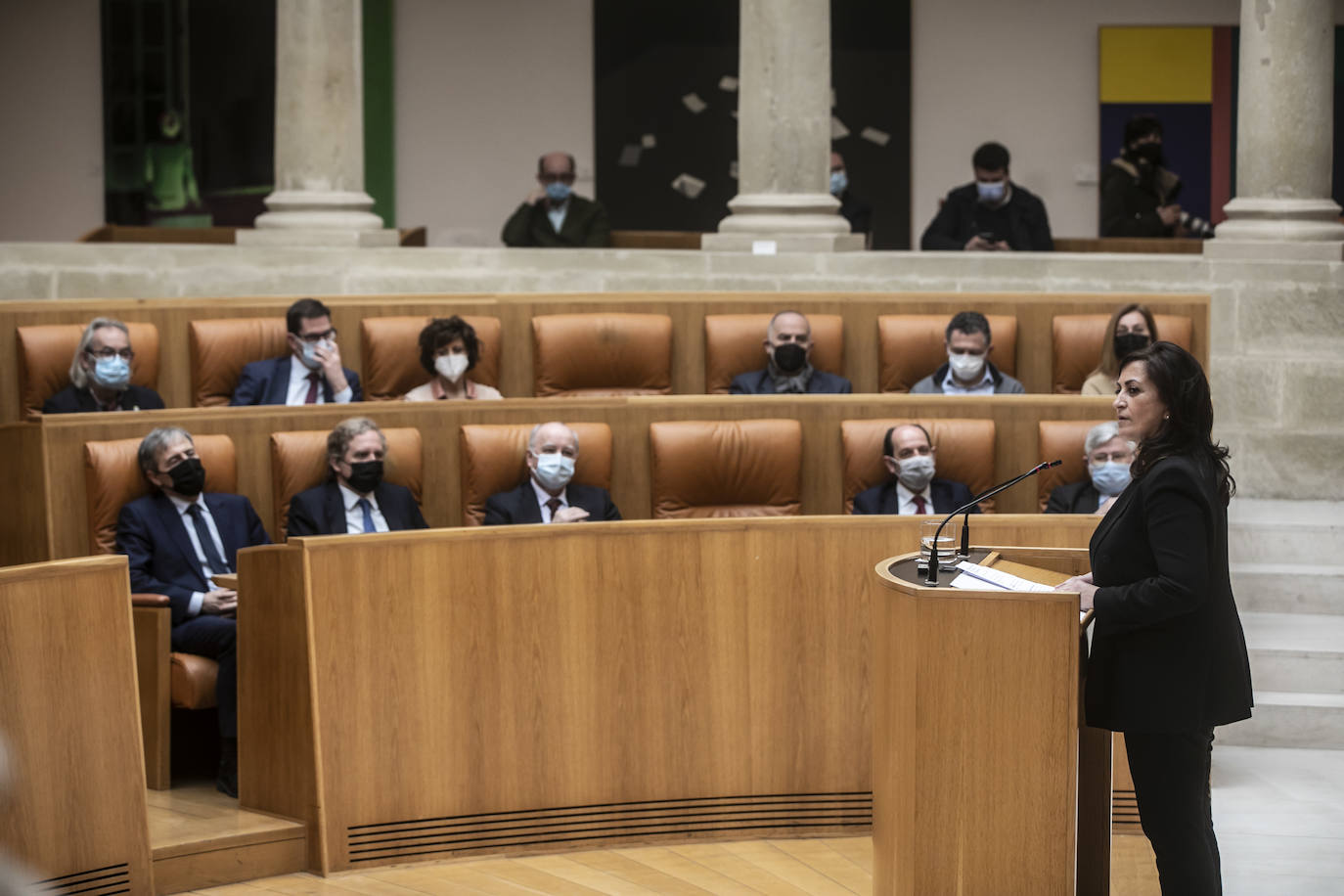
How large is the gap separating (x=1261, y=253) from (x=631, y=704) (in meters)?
3.38

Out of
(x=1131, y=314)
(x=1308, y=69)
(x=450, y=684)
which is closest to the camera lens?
(x=450, y=684)

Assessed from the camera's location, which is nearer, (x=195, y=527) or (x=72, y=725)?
(x=72, y=725)

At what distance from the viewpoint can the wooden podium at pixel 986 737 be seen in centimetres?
323

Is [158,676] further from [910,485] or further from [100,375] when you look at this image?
[910,485]

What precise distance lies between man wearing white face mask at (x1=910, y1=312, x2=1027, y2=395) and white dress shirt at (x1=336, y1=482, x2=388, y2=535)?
179 cm

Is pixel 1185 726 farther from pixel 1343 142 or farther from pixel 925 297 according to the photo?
pixel 1343 142

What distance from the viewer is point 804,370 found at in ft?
19.2

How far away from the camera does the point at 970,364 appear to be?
573 centimetres

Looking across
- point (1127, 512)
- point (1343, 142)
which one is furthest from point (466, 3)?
point (1127, 512)

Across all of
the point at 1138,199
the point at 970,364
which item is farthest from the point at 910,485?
the point at 1138,199

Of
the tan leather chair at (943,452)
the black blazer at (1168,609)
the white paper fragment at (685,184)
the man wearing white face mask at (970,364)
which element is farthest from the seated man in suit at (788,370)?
the white paper fragment at (685,184)

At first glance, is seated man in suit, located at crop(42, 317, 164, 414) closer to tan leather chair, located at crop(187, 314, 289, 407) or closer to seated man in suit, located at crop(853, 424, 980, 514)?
tan leather chair, located at crop(187, 314, 289, 407)

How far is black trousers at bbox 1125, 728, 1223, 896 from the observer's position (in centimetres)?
309

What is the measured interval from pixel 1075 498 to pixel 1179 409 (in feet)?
6.18
